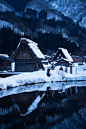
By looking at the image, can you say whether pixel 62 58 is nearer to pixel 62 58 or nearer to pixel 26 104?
pixel 62 58

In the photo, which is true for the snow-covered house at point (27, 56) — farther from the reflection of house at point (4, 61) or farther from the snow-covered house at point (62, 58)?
the snow-covered house at point (62, 58)

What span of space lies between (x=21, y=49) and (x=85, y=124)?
88.3 ft

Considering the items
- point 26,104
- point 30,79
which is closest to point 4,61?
point 30,79

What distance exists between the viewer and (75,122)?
9.82 m

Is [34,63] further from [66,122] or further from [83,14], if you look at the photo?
[83,14]

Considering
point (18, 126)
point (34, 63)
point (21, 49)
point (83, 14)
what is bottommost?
point (18, 126)

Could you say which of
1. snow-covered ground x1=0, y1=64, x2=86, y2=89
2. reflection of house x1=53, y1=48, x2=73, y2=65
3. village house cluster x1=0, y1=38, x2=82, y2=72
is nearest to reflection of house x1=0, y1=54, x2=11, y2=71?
village house cluster x1=0, y1=38, x2=82, y2=72

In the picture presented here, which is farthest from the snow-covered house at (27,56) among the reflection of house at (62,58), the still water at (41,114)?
the still water at (41,114)

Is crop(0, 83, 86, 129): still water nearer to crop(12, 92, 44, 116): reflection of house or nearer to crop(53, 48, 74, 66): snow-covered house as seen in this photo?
crop(12, 92, 44, 116): reflection of house

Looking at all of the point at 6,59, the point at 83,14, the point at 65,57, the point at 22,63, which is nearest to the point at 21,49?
the point at 22,63

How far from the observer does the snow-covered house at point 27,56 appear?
33.6 metres

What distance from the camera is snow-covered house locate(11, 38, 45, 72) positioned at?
33.6 m

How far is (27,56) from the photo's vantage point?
34.8 meters

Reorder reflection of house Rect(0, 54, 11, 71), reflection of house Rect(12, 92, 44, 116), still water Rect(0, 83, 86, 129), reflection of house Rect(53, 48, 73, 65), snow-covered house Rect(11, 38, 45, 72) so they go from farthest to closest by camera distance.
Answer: reflection of house Rect(53, 48, 73, 65)
reflection of house Rect(0, 54, 11, 71)
snow-covered house Rect(11, 38, 45, 72)
reflection of house Rect(12, 92, 44, 116)
still water Rect(0, 83, 86, 129)
